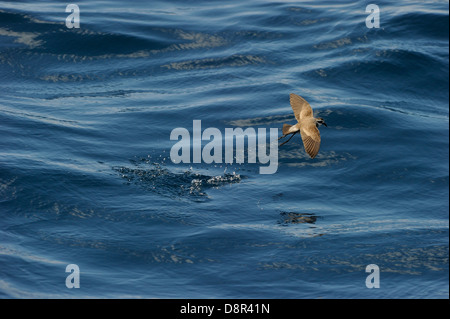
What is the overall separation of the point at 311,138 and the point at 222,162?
6.66 metres

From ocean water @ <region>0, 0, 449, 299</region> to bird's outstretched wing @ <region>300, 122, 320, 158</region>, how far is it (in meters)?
3.19

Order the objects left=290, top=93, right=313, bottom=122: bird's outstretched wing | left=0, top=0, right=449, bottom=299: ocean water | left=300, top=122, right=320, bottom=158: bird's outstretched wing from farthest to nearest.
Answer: left=0, top=0, right=449, bottom=299: ocean water
left=290, top=93, right=313, bottom=122: bird's outstretched wing
left=300, top=122, right=320, bottom=158: bird's outstretched wing

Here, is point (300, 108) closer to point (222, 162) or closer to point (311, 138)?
point (311, 138)

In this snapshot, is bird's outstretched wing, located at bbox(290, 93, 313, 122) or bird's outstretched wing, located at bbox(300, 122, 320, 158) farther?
bird's outstretched wing, located at bbox(290, 93, 313, 122)

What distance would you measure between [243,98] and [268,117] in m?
1.38

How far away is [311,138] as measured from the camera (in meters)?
12.9

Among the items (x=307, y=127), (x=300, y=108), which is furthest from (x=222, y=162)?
(x=307, y=127)

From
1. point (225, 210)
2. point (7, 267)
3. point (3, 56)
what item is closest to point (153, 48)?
point (3, 56)

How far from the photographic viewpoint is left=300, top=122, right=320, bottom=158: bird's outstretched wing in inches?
498

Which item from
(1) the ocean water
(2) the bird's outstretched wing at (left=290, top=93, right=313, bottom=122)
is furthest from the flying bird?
(1) the ocean water

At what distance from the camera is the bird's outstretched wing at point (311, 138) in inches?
498

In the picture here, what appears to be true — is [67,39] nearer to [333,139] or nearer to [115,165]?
[115,165]

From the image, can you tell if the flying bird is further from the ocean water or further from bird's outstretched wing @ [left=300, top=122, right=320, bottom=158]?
the ocean water

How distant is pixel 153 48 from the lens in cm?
2620
